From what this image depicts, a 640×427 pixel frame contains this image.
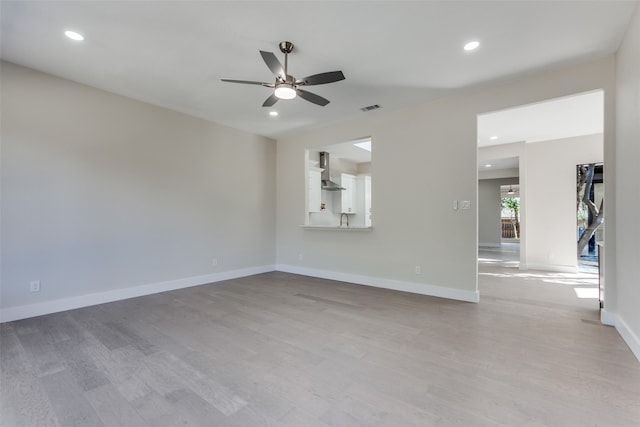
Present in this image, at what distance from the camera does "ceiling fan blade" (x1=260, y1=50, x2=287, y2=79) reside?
2.33 metres

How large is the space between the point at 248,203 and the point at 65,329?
10.9 ft

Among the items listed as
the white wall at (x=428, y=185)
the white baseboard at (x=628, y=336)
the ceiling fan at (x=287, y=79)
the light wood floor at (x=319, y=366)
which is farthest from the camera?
the white wall at (x=428, y=185)

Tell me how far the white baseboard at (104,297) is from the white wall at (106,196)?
12 millimetres

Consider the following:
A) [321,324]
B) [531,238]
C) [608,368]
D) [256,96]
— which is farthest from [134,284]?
[531,238]

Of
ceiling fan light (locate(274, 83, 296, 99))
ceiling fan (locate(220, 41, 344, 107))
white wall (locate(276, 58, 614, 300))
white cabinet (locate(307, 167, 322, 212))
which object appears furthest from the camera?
white cabinet (locate(307, 167, 322, 212))

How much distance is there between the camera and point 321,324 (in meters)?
2.99

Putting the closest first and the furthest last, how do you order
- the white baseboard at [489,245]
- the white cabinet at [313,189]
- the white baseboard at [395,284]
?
the white baseboard at [395,284] < the white cabinet at [313,189] < the white baseboard at [489,245]

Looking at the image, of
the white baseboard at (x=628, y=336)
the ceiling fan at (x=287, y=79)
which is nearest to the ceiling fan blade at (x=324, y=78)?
the ceiling fan at (x=287, y=79)

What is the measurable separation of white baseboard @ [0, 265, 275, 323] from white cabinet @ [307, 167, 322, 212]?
76.8 inches

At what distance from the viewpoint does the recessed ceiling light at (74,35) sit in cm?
258

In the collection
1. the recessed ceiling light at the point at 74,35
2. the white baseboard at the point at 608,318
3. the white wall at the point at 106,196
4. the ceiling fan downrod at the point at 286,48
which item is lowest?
the white baseboard at the point at 608,318

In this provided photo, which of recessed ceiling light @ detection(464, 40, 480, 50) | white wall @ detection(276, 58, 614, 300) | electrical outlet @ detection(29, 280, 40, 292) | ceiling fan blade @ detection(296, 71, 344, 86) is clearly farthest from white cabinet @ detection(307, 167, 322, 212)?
electrical outlet @ detection(29, 280, 40, 292)

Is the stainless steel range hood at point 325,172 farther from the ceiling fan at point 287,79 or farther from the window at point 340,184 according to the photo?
the ceiling fan at point 287,79

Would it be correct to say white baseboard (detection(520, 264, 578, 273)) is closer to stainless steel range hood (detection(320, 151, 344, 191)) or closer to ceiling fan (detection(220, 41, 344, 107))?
stainless steel range hood (detection(320, 151, 344, 191))
